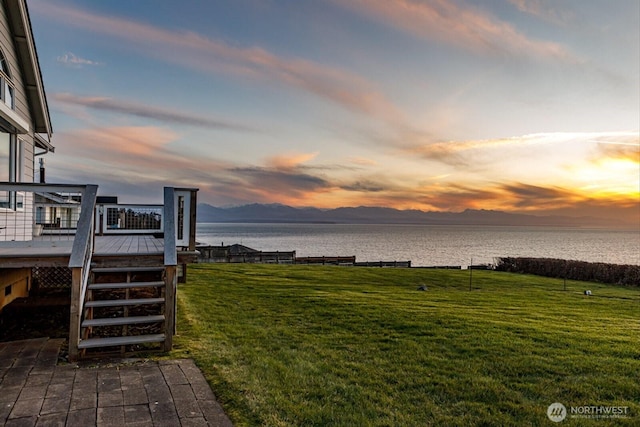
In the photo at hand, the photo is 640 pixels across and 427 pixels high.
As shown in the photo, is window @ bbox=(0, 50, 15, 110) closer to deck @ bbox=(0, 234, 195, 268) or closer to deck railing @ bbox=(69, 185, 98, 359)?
deck @ bbox=(0, 234, 195, 268)

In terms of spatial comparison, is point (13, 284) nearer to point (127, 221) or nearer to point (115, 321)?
point (115, 321)

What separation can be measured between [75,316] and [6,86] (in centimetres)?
567

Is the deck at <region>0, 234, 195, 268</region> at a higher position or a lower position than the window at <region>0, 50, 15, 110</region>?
lower

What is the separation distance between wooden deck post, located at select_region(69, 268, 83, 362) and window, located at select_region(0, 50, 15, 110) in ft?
15.9

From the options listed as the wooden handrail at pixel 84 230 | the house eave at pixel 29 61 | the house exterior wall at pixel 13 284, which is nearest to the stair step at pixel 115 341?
the wooden handrail at pixel 84 230

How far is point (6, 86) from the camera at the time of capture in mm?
8023

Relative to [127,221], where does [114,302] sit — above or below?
below

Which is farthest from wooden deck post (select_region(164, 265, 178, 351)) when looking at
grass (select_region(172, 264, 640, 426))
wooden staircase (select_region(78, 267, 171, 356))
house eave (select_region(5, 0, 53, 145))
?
house eave (select_region(5, 0, 53, 145))

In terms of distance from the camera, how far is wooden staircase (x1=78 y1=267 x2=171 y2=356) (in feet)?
17.9

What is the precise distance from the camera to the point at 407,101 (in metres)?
17.1

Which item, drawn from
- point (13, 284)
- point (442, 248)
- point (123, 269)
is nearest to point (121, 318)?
point (123, 269)

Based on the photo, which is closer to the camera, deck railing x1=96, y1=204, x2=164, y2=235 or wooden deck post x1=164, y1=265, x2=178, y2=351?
wooden deck post x1=164, y1=265, x2=178, y2=351

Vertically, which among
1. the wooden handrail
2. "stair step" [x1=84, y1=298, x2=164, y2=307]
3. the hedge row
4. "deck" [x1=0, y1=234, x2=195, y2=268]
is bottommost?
the hedge row

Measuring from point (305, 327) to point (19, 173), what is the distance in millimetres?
7048
